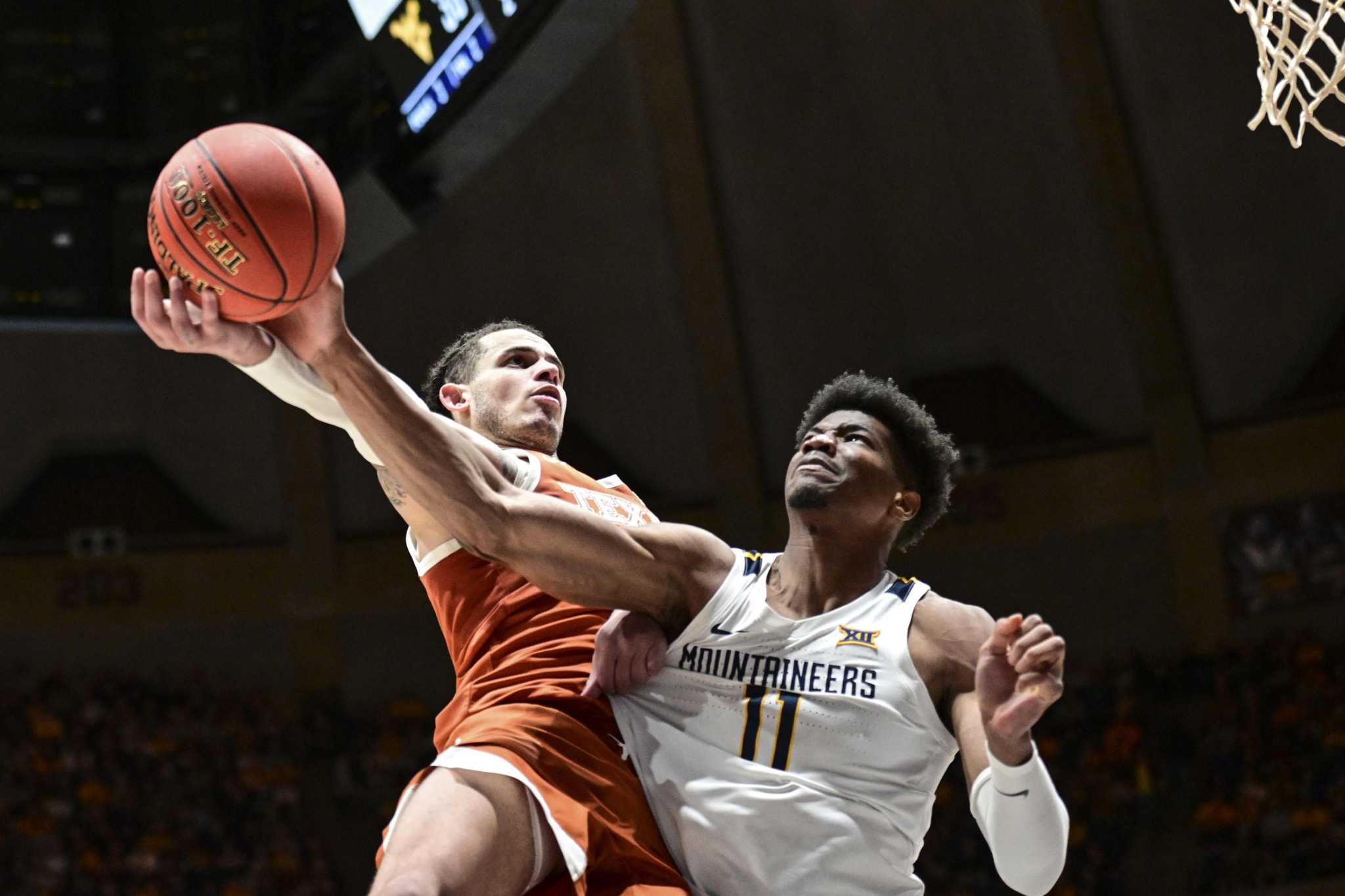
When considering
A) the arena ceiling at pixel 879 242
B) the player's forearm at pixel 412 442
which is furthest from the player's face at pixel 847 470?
the arena ceiling at pixel 879 242

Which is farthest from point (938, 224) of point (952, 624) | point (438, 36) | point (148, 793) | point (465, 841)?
point (465, 841)

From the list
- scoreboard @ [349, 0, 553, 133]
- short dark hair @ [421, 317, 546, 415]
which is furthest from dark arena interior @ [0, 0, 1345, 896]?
short dark hair @ [421, 317, 546, 415]

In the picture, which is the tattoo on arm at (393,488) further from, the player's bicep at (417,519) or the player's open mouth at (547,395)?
the player's open mouth at (547,395)

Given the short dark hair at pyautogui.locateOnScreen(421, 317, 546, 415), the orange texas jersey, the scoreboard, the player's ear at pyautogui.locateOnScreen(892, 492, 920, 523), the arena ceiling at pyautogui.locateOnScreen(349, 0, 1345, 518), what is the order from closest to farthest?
the orange texas jersey → the player's ear at pyautogui.locateOnScreen(892, 492, 920, 523) → the short dark hair at pyautogui.locateOnScreen(421, 317, 546, 415) → the scoreboard → the arena ceiling at pyautogui.locateOnScreen(349, 0, 1345, 518)

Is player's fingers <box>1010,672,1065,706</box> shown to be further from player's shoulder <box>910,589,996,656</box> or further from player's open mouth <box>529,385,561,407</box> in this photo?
player's open mouth <box>529,385,561,407</box>

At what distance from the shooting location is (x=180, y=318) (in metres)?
2.46

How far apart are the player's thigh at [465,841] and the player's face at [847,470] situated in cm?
90

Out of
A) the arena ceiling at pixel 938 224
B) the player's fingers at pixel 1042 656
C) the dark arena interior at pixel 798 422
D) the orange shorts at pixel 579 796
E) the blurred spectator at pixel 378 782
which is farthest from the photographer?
the arena ceiling at pixel 938 224

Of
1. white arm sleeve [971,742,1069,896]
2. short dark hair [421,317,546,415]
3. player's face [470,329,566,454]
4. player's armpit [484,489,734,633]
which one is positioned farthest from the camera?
short dark hair [421,317,546,415]

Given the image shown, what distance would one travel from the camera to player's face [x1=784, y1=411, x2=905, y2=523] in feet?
9.89

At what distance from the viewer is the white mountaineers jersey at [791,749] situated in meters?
2.67

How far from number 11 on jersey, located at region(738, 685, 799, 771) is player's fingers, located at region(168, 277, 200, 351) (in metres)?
1.26

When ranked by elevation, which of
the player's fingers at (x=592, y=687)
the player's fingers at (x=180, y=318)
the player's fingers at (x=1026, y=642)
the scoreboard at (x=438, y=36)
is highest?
the scoreboard at (x=438, y=36)

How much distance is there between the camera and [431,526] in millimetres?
3021
